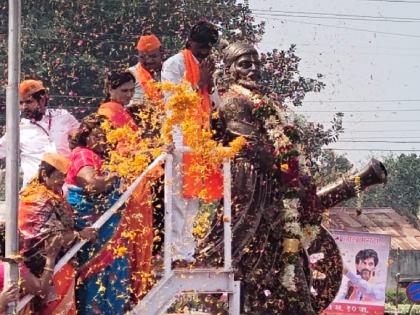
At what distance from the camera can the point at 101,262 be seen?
8648 mm

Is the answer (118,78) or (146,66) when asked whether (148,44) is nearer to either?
(146,66)

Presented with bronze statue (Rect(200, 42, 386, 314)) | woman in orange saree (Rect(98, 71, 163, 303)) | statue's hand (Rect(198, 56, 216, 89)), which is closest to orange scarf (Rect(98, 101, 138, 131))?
woman in orange saree (Rect(98, 71, 163, 303))

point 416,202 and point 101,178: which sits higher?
point 416,202

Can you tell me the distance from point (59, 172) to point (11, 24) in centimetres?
132

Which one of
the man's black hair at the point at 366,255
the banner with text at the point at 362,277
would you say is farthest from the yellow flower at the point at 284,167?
the man's black hair at the point at 366,255

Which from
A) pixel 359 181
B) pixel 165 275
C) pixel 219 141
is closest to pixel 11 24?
pixel 165 275

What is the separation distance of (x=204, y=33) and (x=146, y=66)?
25.9 inches

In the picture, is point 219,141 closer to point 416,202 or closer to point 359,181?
point 359,181

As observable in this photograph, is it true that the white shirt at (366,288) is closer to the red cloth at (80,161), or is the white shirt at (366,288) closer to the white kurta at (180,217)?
the white kurta at (180,217)

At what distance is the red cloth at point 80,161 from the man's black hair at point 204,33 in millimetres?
1722

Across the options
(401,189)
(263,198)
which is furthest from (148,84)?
(401,189)

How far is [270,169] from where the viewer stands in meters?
10.2

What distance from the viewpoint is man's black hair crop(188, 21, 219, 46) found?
389 inches

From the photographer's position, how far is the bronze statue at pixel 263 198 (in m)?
10.1
